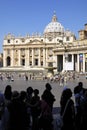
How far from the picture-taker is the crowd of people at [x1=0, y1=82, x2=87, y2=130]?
691cm

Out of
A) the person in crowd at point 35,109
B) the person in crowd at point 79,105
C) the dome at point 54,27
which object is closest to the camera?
the person in crowd at point 35,109

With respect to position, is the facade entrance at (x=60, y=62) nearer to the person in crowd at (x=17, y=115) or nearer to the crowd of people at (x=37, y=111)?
the crowd of people at (x=37, y=111)

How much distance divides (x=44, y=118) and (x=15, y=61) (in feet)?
320

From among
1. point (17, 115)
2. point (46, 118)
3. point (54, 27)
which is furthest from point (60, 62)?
point (17, 115)

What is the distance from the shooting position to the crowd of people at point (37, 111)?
6906mm

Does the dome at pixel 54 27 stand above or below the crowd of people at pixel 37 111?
above

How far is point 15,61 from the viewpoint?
104750 millimetres

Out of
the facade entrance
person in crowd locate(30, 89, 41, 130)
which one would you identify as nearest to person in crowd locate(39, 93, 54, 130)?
person in crowd locate(30, 89, 41, 130)

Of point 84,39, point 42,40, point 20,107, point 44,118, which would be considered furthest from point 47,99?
point 42,40

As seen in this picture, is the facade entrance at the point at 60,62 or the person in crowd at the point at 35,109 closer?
the person in crowd at the point at 35,109

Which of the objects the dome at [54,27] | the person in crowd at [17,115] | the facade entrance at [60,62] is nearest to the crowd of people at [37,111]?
the person in crowd at [17,115]

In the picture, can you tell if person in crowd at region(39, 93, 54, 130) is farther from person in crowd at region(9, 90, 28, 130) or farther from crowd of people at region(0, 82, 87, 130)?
person in crowd at region(9, 90, 28, 130)

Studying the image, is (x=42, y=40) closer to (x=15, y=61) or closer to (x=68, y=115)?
(x=15, y=61)

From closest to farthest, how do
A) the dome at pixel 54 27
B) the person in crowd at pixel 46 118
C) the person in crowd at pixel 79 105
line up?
1. the person in crowd at pixel 46 118
2. the person in crowd at pixel 79 105
3. the dome at pixel 54 27
